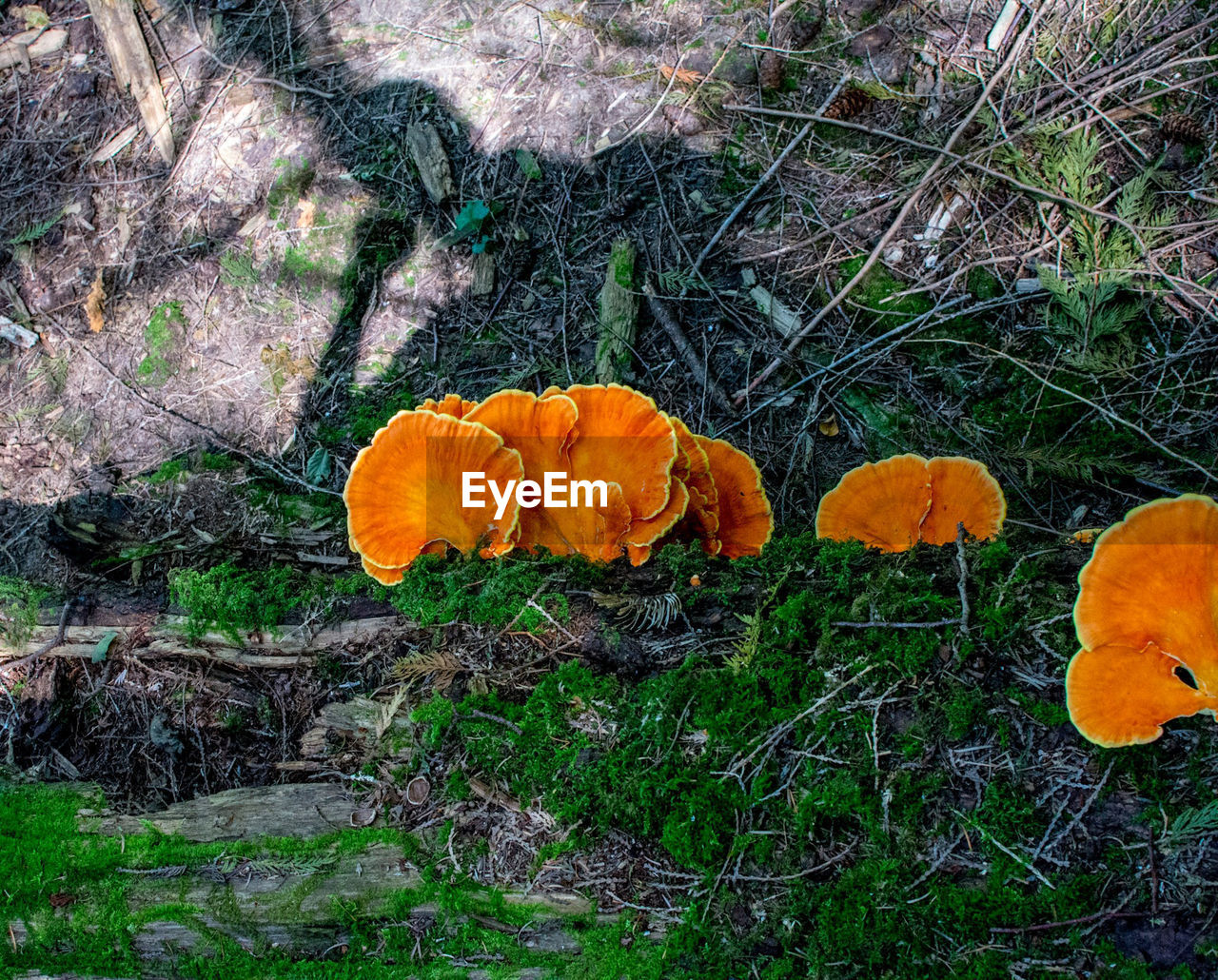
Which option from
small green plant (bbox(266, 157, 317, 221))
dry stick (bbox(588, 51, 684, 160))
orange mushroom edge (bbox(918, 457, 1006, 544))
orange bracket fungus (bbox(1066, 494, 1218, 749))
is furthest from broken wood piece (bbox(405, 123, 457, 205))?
orange bracket fungus (bbox(1066, 494, 1218, 749))

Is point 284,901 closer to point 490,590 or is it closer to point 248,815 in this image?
point 248,815

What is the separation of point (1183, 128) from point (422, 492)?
426cm

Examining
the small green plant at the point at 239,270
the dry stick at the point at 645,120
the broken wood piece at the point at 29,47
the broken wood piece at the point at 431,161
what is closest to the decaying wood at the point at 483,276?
the broken wood piece at the point at 431,161

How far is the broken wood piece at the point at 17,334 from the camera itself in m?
5.43

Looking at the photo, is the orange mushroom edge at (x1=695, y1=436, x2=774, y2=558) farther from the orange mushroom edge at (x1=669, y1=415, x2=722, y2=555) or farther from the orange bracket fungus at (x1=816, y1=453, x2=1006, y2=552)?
the orange bracket fungus at (x1=816, y1=453, x2=1006, y2=552)

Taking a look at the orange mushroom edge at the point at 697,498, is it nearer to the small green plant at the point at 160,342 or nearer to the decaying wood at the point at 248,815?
the decaying wood at the point at 248,815

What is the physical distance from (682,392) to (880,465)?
1400 mm

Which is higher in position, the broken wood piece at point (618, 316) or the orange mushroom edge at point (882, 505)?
the broken wood piece at point (618, 316)

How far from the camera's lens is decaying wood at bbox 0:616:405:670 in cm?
321

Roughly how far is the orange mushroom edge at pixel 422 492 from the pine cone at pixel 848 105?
308 centimetres

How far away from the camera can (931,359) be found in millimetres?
4246

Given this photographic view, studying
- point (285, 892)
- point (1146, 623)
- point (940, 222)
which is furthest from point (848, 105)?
point (285, 892)

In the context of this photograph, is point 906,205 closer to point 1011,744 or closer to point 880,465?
point 880,465

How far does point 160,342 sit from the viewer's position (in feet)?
17.1
